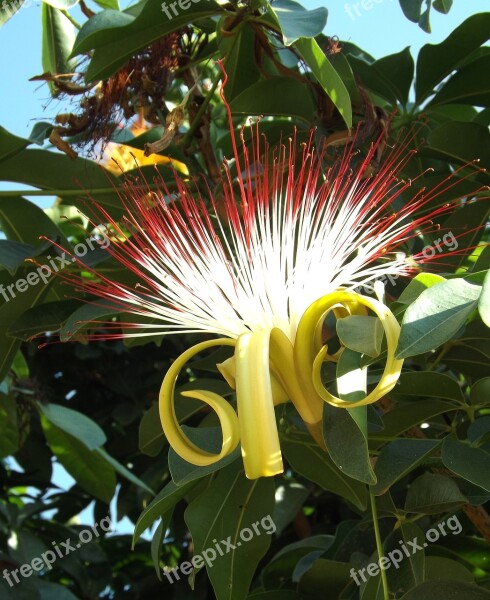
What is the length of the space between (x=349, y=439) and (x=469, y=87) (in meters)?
1.07

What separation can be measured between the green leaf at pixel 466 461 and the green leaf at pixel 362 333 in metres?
0.30

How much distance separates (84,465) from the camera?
8.18ft

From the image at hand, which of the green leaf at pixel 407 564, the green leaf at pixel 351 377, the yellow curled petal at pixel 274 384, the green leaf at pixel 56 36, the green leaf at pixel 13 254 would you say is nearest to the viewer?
the green leaf at pixel 351 377

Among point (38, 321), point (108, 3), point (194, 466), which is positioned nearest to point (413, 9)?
point (108, 3)

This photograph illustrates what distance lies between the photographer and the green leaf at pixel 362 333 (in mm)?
1073

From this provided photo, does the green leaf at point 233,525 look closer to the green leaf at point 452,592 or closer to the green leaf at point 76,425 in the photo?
the green leaf at point 452,592

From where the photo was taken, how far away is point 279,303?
126 centimetres

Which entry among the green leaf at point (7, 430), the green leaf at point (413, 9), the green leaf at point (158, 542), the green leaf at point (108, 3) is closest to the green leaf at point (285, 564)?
the green leaf at point (158, 542)

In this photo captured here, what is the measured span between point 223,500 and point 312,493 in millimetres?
1332

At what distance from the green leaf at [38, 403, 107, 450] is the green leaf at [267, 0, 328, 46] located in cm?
118

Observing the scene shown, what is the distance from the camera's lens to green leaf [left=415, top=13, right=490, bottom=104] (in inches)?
73.2

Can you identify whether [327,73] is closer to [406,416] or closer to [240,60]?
[240,60]

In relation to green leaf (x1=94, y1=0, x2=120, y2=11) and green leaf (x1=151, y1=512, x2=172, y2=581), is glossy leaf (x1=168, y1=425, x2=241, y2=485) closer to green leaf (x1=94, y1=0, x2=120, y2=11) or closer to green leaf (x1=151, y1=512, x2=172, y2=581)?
green leaf (x1=151, y1=512, x2=172, y2=581)

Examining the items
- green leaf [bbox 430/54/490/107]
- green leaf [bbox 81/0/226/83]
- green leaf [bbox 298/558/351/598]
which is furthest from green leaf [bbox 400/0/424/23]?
green leaf [bbox 298/558/351/598]
